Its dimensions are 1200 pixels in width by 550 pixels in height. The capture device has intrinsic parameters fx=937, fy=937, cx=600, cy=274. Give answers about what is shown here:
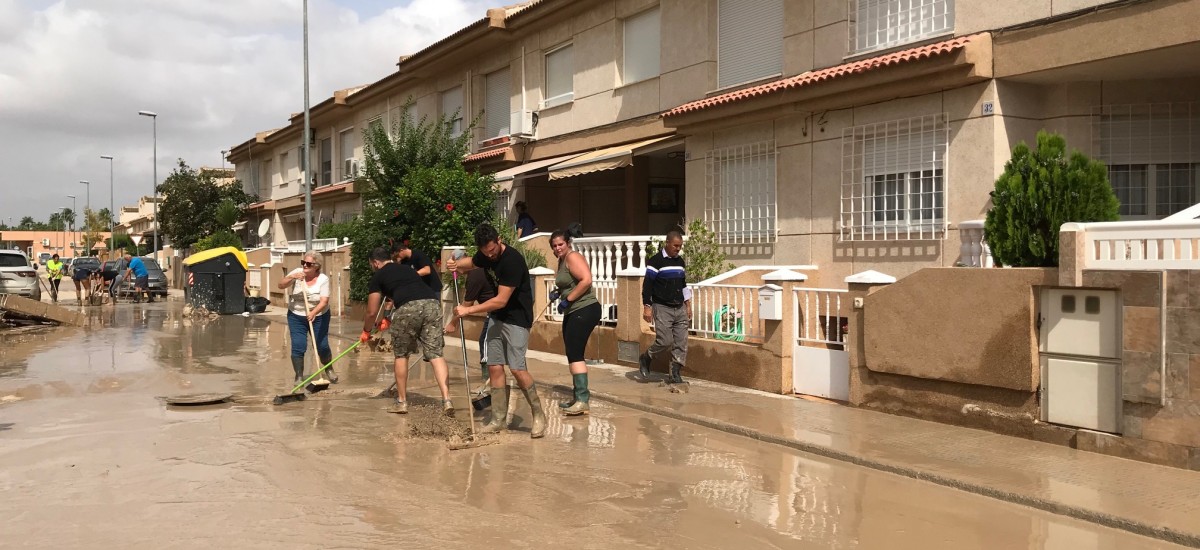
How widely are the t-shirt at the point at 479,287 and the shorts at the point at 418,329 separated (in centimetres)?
56

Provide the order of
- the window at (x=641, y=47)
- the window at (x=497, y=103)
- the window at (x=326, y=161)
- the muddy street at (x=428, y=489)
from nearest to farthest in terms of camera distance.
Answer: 1. the muddy street at (x=428, y=489)
2. the window at (x=641, y=47)
3. the window at (x=497, y=103)
4. the window at (x=326, y=161)

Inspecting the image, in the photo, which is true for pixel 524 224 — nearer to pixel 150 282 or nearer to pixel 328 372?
pixel 328 372

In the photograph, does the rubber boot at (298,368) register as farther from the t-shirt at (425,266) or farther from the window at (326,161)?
the window at (326,161)

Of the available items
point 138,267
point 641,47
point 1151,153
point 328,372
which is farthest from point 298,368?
point 138,267

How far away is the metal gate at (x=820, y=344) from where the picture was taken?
940cm

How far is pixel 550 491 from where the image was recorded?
5.98 m

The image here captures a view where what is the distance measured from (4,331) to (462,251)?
971 cm

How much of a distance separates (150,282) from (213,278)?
1018 cm

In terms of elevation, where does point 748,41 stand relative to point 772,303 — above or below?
above

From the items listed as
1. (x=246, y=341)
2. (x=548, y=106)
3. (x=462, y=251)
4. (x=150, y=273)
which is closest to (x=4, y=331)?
(x=246, y=341)

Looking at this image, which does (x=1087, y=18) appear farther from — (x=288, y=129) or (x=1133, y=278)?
(x=288, y=129)

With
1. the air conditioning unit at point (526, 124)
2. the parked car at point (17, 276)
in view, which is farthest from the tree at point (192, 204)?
the air conditioning unit at point (526, 124)

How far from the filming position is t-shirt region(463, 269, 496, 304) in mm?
8297

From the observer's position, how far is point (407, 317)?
8789 mm
